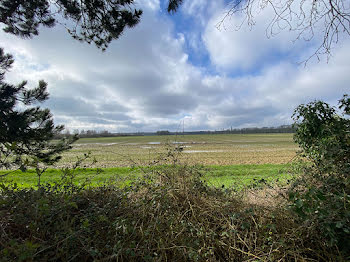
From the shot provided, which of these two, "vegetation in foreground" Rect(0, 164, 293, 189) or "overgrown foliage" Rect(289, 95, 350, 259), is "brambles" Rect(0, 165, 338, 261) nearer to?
"overgrown foliage" Rect(289, 95, 350, 259)

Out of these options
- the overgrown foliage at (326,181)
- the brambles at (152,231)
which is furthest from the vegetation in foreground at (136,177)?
the overgrown foliage at (326,181)

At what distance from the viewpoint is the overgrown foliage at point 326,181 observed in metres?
1.56

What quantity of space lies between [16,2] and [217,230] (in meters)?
5.53

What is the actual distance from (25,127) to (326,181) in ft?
18.0

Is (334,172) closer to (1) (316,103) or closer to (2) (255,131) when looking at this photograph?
(1) (316,103)

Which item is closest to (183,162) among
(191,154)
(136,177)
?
(136,177)

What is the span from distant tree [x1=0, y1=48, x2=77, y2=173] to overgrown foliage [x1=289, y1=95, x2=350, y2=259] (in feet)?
14.2

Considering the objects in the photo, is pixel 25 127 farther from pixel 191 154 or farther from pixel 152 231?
pixel 191 154

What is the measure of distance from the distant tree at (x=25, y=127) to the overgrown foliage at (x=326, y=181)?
171 inches

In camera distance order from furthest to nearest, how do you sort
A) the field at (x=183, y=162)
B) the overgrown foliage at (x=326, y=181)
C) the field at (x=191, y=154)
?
the field at (x=191, y=154), the field at (x=183, y=162), the overgrown foliage at (x=326, y=181)

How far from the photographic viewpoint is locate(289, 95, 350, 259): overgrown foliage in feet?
5.12

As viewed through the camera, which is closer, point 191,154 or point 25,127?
point 25,127

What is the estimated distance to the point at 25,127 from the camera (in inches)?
147

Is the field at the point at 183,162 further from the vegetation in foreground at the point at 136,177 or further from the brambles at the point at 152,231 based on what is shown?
the brambles at the point at 152,231
